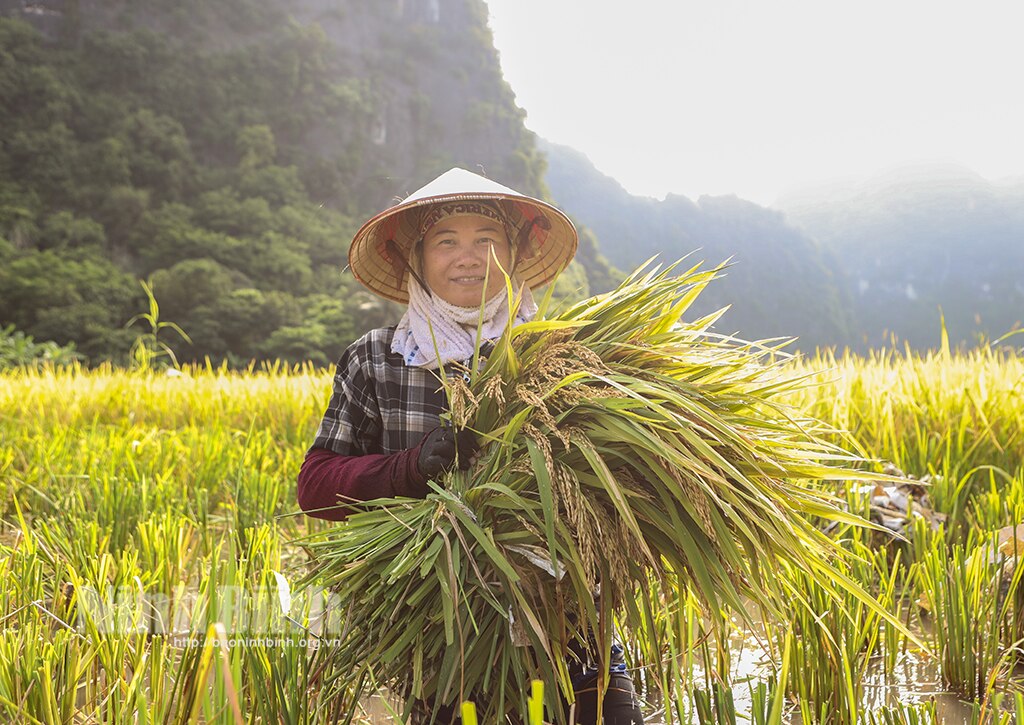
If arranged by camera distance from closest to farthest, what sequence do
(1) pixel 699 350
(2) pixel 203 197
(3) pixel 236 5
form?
(1) pixel 699 350
(2) pixel 203 197
(3) pixel 236 5

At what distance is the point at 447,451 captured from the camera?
3.84 feet

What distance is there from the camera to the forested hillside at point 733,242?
8225 centimetres

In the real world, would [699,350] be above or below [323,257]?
below

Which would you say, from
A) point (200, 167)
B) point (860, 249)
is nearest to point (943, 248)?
point (860, 249)

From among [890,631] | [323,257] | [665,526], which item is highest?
[323,257]

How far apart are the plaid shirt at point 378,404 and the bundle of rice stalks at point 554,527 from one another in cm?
37

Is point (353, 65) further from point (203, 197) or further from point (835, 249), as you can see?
point (835, 249)

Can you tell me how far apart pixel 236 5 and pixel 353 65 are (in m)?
8.33

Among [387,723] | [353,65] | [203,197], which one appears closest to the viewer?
[387,723]

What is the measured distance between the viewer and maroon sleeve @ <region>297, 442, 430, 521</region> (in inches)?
49.6

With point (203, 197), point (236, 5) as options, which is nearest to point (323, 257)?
point (203, 197)

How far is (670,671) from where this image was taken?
1.62 m

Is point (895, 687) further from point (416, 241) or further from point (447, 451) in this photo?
point (416, 241)

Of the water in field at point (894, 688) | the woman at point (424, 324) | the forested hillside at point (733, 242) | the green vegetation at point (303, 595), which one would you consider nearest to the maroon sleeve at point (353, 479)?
the woman at point (424, 324)
